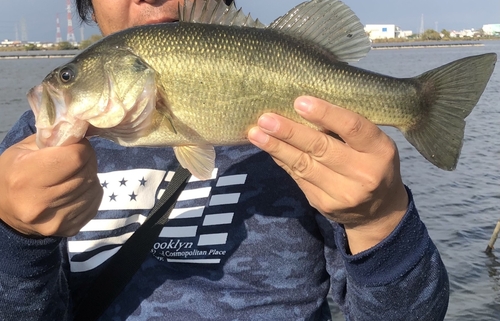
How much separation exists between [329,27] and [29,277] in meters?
1.78

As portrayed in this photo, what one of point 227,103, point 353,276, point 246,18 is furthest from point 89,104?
point 353,276

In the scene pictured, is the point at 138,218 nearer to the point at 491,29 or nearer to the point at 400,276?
the point at 400,276

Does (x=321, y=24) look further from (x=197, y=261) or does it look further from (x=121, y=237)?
(x=121, y=237)

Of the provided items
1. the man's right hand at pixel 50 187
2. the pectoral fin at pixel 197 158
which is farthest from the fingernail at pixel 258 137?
the man's right hand at pixel 50 187

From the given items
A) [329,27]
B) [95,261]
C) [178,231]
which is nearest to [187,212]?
[178,231]

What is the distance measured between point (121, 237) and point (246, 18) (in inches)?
51.0

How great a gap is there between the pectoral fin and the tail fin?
3.07ft

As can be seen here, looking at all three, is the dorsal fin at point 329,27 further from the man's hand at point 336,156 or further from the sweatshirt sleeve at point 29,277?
the sweatshirt sleeve at point 29,277

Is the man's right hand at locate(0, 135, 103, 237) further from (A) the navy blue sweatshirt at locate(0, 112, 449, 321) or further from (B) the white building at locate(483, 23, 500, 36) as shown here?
(B) the white building at locate(483, 23, 500, 36)

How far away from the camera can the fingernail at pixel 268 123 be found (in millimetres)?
1938

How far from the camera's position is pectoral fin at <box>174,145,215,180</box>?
2.26m

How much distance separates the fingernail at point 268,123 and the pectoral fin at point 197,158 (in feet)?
1.24

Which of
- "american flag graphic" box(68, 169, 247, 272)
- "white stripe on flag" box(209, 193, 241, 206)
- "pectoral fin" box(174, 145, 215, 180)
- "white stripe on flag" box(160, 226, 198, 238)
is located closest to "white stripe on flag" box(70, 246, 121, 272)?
"american flag graphic" box(68, 169, 247, 272)

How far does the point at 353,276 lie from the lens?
224cm
